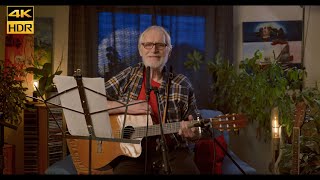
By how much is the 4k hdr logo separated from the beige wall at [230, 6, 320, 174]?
1.83 metres

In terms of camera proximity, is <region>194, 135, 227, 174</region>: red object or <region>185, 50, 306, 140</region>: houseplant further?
<region>185, 50, 306, 140</region>: houseplant

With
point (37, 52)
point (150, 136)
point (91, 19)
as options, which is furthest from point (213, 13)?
point (150, 136)

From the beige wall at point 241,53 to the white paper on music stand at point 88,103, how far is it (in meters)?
2.23

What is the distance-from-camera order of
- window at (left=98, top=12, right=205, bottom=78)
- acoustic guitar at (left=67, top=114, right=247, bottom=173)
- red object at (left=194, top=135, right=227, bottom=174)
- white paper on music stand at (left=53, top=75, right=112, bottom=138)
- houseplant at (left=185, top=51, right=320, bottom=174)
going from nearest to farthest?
white paper on music stand at (left=53, top=75, right=112, bottom=138)
acoustic guitar at (left=67, top=114, right=247, bottom=173)
red object at (left=194, top=135, right=227, bottom=174)
houseplant at (left=185, top=51, right=320, bottom=174)
window at (left=98, top=12, right=205, bottom=78)

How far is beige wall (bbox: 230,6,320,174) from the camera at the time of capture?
13.0 feet

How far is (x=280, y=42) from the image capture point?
3.94 m

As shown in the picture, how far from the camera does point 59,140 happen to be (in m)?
3.56

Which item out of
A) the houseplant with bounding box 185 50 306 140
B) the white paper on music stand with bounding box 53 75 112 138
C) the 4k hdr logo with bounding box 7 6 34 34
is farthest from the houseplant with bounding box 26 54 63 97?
the white paper on music stand with bounding box 53 75 112 138

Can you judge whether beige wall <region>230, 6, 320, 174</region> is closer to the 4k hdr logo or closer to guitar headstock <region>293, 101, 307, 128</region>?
guitar headstock <region>293, 101, 307, 128</region>

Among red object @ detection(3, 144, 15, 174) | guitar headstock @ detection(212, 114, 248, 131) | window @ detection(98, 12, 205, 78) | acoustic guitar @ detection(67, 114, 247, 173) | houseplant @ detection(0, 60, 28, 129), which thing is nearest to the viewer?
guitar headstock @ detection(212, 114, 248, 131)

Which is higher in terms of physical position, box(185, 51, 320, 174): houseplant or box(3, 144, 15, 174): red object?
box(185, 51, 320, 174): houseplant

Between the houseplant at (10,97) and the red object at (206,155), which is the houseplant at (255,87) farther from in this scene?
the houseplant at (10,97)

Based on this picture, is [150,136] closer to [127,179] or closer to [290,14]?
[127,179]

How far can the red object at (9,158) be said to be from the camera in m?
3.48
